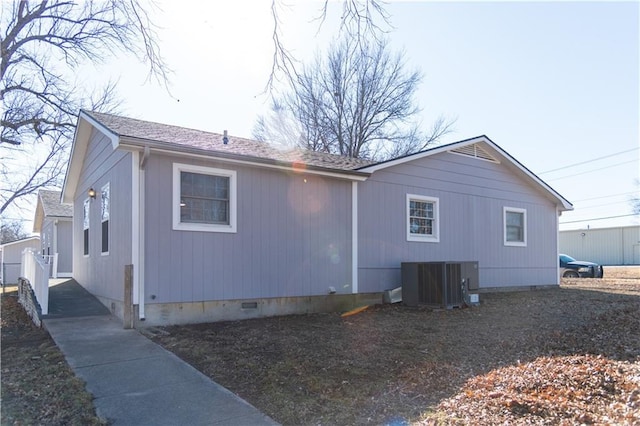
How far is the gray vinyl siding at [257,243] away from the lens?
7633 mm

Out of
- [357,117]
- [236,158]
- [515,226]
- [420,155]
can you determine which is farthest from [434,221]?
[357,117]

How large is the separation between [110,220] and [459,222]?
8.64m

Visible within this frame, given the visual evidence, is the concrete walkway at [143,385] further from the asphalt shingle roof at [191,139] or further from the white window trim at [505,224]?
the white window trim at [505,224]

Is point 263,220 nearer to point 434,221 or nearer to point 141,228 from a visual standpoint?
point 141,228

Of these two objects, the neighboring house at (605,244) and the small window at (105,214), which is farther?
the neighboring house at (605,244)

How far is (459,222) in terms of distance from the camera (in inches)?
490

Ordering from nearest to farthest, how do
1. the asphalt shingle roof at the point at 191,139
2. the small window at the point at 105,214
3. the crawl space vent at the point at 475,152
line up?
the asphalt shingle roof at the point at 191,139 → the small window at the point at 105,214 → the crawl space vent at the point at 475,152

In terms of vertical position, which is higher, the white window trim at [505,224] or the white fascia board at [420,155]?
the white fascia board at [420,155]

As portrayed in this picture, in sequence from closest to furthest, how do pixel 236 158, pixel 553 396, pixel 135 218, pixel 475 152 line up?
1. pixel 553 396
2. pixel 135 218
3. pixel 236 158
4. pixel 475 152

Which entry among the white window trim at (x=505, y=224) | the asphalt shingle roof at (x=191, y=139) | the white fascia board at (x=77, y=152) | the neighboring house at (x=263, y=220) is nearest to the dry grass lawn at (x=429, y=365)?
the neighboring house at (x=263, y=220)

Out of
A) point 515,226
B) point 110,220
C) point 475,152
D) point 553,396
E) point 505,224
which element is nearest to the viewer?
point 553,396

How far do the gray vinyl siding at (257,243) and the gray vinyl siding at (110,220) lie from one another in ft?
1.85

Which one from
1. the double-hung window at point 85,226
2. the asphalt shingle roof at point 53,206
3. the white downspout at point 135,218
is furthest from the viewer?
the asphalt shingle roof at point 53,206

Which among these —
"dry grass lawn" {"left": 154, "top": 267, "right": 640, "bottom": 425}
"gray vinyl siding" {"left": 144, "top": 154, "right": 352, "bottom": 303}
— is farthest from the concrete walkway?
"gray vinyl siding" {"left": 144, "top": 154, "right": 352, "bottom": 303}
